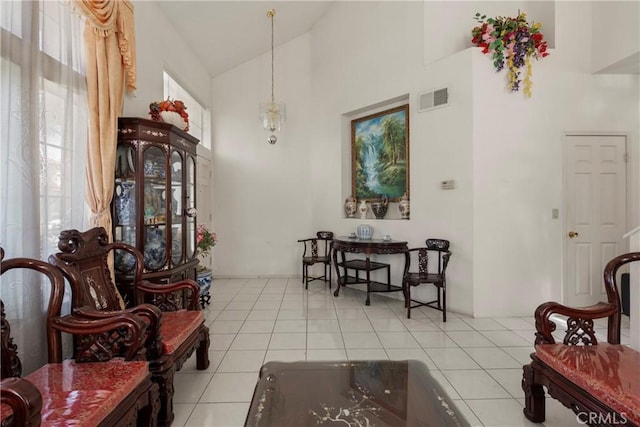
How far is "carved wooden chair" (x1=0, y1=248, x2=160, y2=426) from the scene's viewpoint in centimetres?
119

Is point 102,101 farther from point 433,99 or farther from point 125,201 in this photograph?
point 433,99

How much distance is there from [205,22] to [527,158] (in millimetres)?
4455

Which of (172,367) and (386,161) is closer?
(172,367)

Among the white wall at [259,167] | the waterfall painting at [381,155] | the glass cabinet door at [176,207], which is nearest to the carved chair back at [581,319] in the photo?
the waterfall painting at [381,155]

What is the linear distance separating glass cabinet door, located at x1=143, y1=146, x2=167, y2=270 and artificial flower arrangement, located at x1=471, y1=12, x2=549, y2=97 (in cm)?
376

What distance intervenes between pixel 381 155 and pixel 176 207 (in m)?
3.07

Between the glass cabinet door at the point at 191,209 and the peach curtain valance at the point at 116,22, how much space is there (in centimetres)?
91

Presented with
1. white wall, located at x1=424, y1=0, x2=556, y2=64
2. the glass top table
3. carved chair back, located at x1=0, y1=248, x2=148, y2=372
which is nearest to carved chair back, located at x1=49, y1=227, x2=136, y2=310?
carved chair back, located at x1=0, y1=248, x2=148, y2=372

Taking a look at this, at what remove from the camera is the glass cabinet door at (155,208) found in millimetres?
2615

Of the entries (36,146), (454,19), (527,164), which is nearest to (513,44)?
(454,19)

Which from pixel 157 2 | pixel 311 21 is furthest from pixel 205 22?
pixel 311 21

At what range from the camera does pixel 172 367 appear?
1.82 m

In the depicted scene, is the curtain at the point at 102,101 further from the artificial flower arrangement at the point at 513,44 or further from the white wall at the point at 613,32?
the white wall at the point at 613,32

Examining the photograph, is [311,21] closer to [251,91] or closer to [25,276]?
[251,91]
